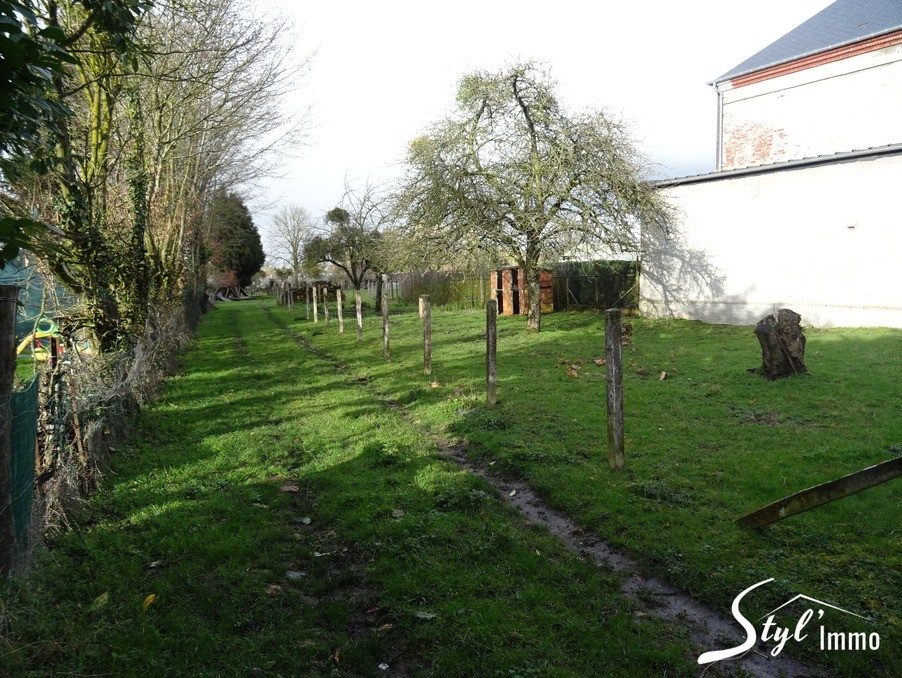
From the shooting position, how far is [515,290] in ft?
83.7

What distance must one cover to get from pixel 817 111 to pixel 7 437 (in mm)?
27754

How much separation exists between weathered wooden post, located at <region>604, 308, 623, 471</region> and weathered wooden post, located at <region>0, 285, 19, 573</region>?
491 cm

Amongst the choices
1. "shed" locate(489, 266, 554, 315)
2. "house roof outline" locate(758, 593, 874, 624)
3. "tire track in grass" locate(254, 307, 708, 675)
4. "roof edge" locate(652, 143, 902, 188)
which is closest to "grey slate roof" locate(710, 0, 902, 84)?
"roof edge" locate(652, 143, 902, 188)

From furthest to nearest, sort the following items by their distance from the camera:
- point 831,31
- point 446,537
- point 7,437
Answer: point 831,31
point 446,537
point 7,437

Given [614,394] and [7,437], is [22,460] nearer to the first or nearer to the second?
[7,437]

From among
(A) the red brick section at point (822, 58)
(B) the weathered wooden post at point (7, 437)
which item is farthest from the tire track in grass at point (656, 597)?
(A) the red brick section at point (822, 58)

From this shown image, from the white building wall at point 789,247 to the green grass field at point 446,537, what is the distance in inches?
291

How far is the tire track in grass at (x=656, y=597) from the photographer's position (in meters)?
3.27

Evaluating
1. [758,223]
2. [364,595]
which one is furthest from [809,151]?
[364,595]

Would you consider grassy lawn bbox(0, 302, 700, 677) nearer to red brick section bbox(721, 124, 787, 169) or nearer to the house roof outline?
the house roof outline

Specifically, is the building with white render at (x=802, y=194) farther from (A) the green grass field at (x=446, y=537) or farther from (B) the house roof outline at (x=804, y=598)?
(B) the house roof outline at (x=804, y=598)

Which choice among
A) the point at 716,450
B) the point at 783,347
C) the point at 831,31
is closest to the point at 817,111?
the point at 831,31

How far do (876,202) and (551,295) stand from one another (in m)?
11.9

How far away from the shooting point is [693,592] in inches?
157
